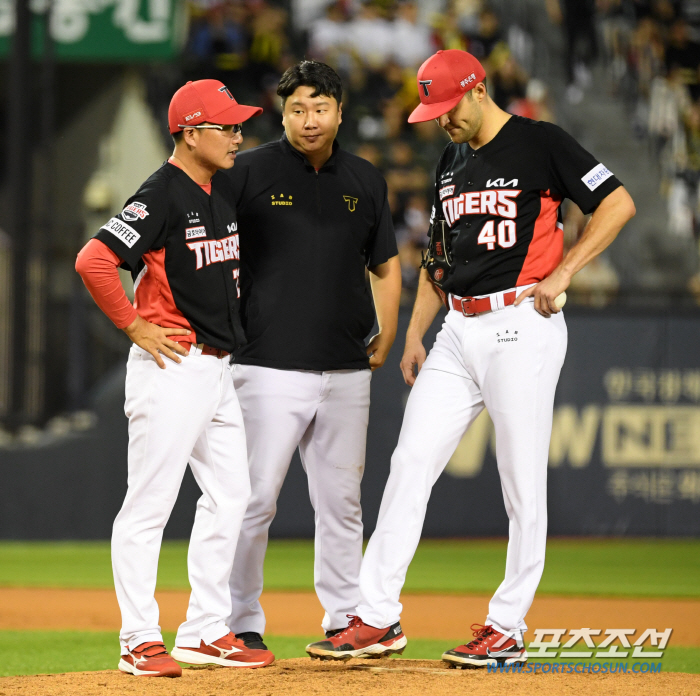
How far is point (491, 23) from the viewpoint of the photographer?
13.2 metres

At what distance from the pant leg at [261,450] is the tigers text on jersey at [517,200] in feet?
2.57

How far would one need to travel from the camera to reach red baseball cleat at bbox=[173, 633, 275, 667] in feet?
13.1

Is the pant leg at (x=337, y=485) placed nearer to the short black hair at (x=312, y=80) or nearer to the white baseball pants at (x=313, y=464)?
the white baseball pants at (x=313, y=464)

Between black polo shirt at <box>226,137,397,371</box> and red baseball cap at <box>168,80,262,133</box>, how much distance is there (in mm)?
407

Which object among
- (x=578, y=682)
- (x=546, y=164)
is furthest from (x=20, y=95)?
(x=578, y=682)

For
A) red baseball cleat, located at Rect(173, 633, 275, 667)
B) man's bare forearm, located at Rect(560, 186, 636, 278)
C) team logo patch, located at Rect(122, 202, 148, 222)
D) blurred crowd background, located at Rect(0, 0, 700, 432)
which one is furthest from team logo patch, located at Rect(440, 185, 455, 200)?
blurred crowd background, located at Rect(0, 0, 700, 432)

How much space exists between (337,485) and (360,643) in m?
0.69

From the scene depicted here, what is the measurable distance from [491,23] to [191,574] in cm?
1058

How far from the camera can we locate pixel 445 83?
407 cm

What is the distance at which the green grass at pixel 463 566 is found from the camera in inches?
296

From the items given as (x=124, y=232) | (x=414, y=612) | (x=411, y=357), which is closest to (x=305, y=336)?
(x=411, y=357)

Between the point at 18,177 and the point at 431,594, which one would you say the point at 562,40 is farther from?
the point at 431,594

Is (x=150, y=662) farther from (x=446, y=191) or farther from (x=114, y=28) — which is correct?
(x=114, y=28)

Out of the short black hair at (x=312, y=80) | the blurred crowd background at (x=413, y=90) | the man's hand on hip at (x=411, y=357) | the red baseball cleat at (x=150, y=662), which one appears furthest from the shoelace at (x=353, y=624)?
the blurred crowd background at (x=413, y=90)
